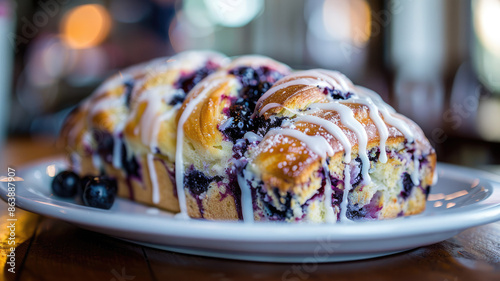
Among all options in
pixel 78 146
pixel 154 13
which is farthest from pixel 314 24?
pixel 78 146

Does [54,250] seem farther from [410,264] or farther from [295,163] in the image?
[410,264]

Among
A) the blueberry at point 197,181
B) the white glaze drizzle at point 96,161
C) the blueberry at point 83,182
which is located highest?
the blueberry at point 197,181

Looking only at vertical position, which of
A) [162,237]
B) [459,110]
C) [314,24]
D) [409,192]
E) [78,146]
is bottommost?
[459,110]

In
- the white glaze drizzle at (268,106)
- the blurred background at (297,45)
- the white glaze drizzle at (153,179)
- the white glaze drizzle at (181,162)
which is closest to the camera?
the white glaze drizzle at (268,106)

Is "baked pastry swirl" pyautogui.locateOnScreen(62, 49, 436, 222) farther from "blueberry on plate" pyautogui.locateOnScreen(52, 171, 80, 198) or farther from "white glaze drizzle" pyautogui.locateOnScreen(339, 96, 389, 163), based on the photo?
"blueberry on plate" pyautogui.locateOnScreen(52, 171, 80, 198)

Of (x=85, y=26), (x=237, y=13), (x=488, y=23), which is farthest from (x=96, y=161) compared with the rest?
(x=237, y=13)

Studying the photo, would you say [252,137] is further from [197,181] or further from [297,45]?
[297,45]

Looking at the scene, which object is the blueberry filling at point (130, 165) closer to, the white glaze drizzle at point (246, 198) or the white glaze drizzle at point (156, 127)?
the white glaze drizzle at point (156, 127)

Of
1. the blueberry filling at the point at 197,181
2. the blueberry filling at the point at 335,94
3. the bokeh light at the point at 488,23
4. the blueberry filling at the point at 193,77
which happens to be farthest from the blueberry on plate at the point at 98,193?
the bokeh light at the point at 488,23
